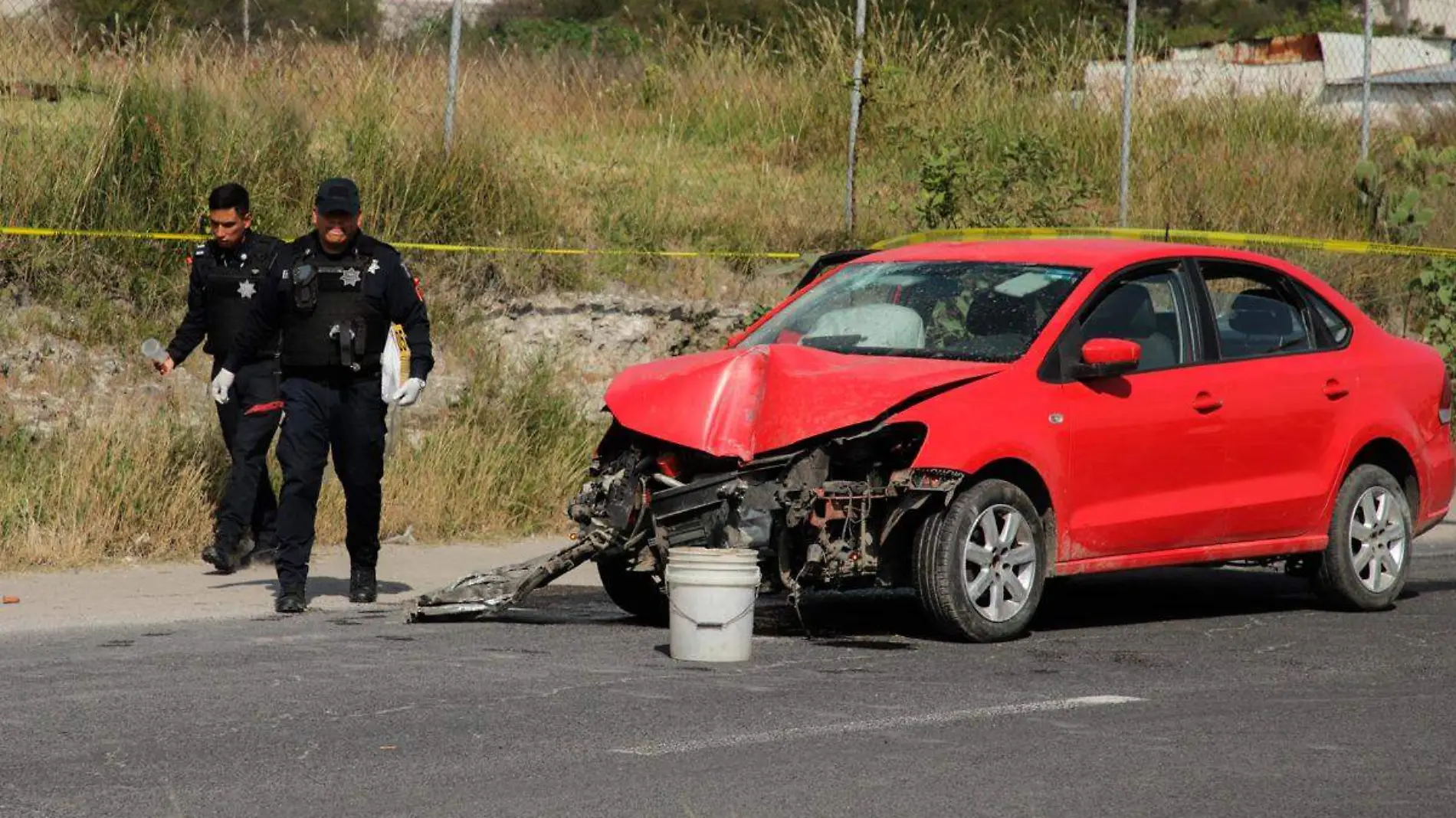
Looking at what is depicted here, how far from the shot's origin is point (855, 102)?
57.7ft

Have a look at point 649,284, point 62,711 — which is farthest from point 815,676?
point 649,284

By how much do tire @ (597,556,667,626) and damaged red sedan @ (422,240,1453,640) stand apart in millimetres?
13

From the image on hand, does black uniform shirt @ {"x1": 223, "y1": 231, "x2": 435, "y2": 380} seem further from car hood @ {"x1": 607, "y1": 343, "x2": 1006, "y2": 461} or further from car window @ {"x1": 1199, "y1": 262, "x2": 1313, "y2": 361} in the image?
car window @ {"x1": 1199, "y1": 262, "x2": 1313, "y2": 361}

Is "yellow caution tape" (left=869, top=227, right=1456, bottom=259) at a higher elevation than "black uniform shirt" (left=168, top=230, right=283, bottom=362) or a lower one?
higher

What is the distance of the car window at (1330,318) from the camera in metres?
10.9

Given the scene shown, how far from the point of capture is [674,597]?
344 inches

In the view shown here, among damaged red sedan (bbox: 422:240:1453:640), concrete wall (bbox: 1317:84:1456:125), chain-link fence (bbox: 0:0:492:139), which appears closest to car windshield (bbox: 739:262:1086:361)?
damaged red sedan (bbox: 422:240:1453:640)

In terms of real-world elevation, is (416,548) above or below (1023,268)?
below

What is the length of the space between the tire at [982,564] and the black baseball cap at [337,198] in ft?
10.3

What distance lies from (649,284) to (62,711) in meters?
10.5

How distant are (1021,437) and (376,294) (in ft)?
10.3

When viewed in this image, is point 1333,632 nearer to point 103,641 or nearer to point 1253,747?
point 1253,747

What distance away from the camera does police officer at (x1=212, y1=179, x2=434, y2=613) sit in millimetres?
10156

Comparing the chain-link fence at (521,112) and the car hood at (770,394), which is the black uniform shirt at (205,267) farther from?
the chain-link fence at (521,112)
